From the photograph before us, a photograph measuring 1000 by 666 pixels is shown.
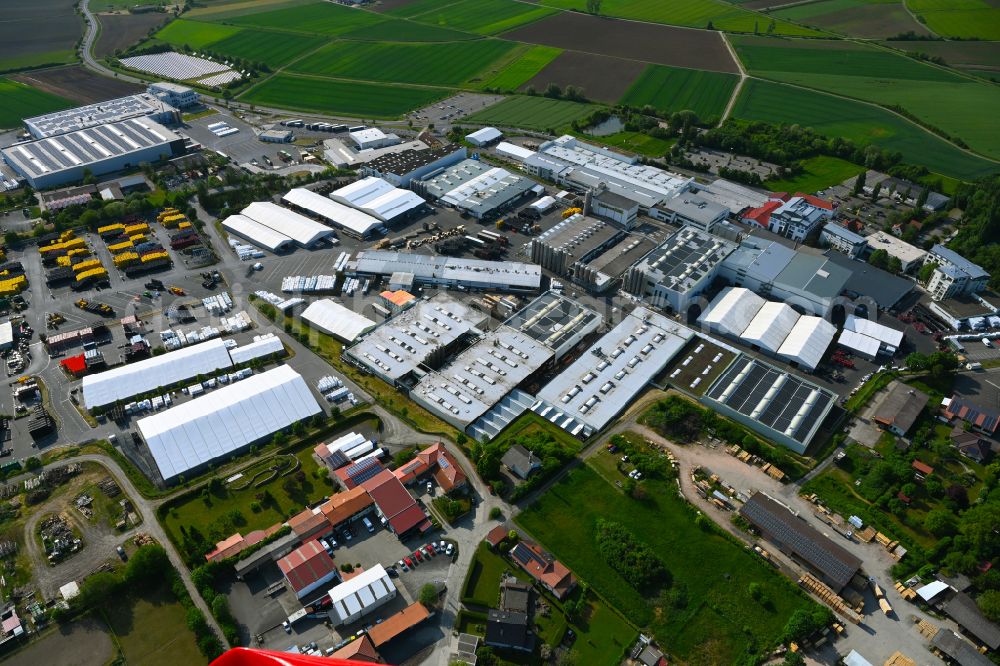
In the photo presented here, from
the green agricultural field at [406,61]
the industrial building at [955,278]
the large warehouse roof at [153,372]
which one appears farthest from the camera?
the green agricultural field at [406,61]

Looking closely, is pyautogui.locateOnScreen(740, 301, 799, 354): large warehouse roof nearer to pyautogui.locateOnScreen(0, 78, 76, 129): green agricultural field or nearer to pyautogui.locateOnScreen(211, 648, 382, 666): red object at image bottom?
pyautogui.locateOnScreen(211, 648, 382, 666): red object at image bottom

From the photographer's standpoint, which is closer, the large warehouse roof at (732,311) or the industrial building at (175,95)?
the large warehouse roof at (732,311)

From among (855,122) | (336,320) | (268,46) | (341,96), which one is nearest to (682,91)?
(855,122)

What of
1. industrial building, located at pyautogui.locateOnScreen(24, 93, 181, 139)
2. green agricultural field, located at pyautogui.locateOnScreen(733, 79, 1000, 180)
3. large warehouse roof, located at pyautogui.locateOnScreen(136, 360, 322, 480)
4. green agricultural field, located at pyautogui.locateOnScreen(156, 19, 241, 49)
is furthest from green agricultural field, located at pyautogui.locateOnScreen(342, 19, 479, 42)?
large warehouse roof, located at pyautogui.locateOnScreen(136, 360, 322, 480)

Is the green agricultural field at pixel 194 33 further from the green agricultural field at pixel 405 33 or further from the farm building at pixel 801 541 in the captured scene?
the farm building at pixel 801 541

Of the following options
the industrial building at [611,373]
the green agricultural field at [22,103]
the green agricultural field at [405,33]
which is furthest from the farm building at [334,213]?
the green agricultural field at [405,33]

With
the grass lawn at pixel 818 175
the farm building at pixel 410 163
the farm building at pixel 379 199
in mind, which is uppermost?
the farm building at pixel 410 163

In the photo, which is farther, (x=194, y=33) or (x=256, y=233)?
(x=194, y=33)

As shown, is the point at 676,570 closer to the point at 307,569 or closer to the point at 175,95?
the point at 307,569
